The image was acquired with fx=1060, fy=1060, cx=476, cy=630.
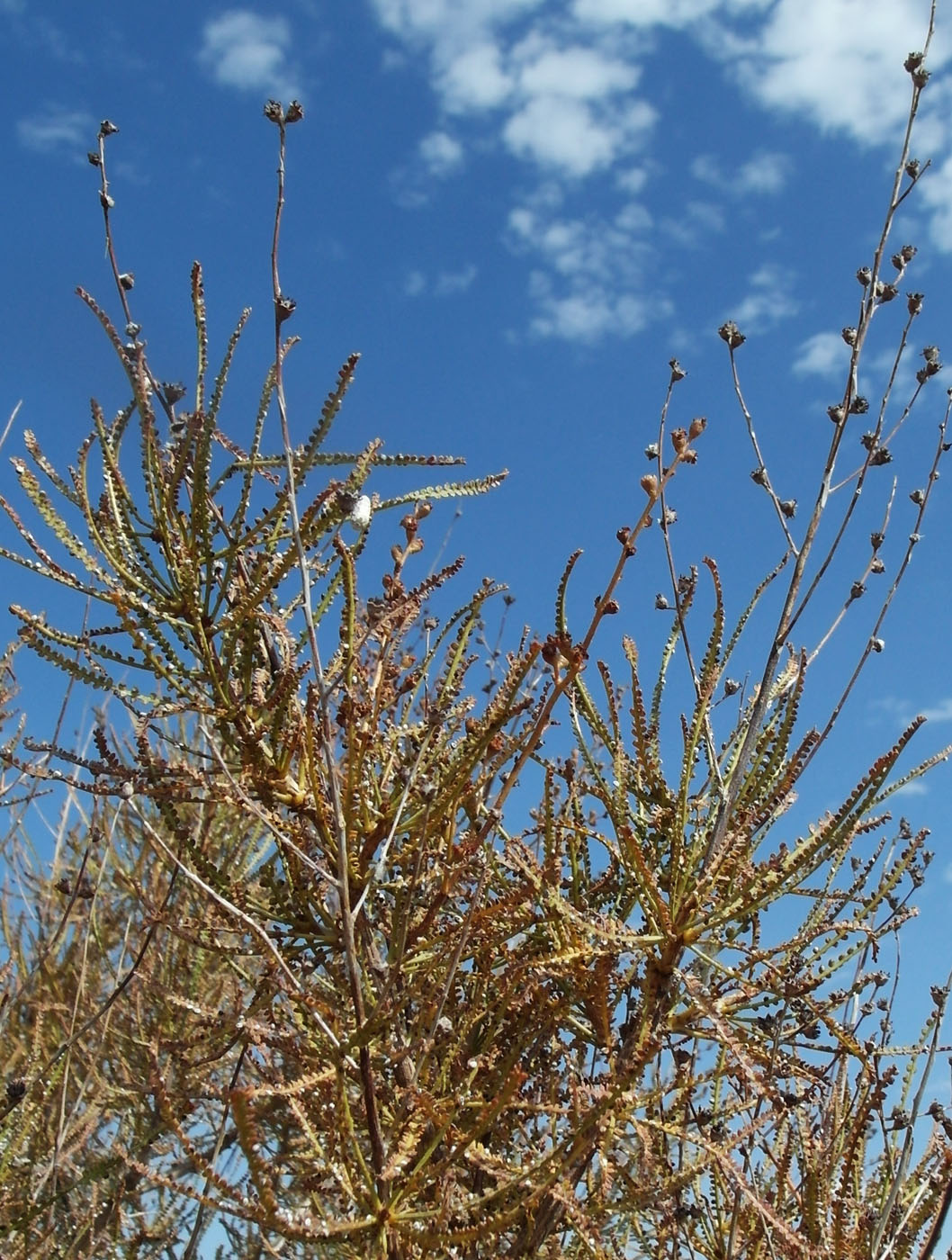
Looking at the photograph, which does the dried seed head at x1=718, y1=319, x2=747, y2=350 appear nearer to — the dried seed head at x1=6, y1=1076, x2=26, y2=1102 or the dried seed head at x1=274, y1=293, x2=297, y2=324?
the dried seed head at x1=274, y1=293, x2=297, y2=324

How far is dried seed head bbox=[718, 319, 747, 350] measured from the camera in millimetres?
2475

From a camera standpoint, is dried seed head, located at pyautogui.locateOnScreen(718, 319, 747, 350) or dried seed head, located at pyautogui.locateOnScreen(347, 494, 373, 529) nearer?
dried seed head, located at pyautogui.locateOnScreen(347, 494, 373, 529)

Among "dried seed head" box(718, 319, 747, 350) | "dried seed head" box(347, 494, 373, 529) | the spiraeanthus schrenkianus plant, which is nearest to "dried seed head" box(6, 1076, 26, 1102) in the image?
the spiraeanthus schrenkianus plant

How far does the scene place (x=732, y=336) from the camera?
2479mm

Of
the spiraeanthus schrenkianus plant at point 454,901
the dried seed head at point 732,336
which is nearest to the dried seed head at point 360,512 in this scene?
the spiraeanthus schrenkianus plant at point 454,901

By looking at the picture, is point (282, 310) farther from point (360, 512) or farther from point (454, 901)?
point (454, 901)

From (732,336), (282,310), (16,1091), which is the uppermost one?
(732,336)

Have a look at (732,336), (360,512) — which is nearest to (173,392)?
(360,512)

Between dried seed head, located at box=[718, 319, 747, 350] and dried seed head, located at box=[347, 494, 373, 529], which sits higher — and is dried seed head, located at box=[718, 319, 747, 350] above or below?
above

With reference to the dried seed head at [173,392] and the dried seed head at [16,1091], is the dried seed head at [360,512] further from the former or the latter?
the dried seed head at [16,1091]

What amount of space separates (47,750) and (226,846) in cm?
282

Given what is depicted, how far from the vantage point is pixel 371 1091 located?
143cm

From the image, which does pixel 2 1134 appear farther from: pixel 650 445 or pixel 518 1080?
pixel 650 445

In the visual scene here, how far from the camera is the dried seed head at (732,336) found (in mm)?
2475
